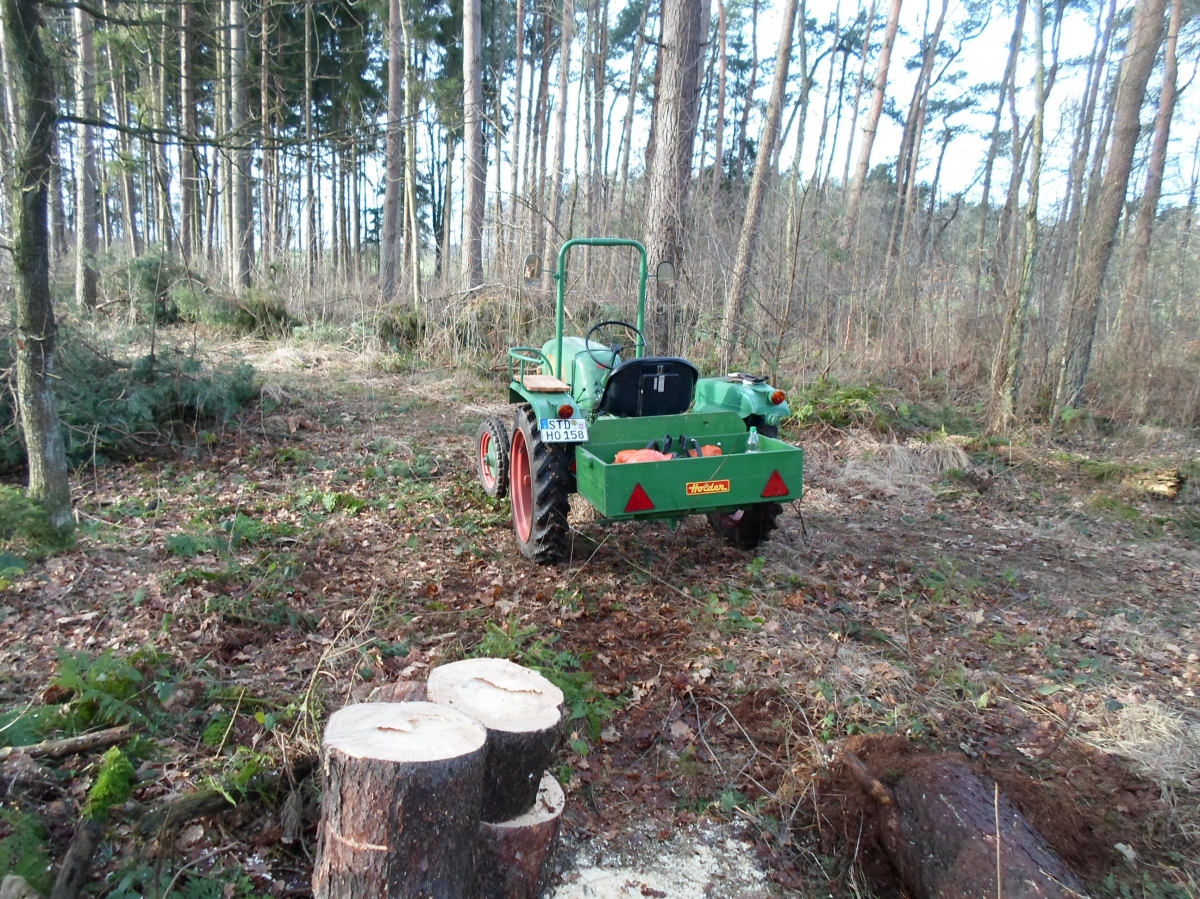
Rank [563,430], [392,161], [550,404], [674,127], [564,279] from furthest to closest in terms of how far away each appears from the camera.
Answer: [392,161] < [674,127] < [564,279] < [550,404] < [563,430]

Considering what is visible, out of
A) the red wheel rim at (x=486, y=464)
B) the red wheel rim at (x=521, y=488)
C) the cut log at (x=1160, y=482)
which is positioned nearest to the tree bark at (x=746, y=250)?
the red wheel rim at (x=486, y=464)

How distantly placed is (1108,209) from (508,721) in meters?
9.61

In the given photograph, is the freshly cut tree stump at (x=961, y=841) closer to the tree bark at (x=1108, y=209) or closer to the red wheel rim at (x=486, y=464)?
the red wheel rim at (x=486, y=464)

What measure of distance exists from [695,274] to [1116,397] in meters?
5.44

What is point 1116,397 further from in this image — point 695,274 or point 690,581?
point 690,581

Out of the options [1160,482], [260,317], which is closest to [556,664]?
[1160,482]

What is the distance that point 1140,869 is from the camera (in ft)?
7.52

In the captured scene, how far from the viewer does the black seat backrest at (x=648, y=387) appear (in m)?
4.71

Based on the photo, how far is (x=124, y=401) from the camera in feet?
19.1

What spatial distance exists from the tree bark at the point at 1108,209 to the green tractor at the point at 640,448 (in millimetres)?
5301

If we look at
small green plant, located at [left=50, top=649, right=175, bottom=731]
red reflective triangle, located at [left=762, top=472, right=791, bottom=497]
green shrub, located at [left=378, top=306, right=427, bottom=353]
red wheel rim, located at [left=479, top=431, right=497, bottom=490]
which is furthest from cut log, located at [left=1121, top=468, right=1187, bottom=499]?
green shrub, located at [left=378, top=306, right=427, bottom=353]

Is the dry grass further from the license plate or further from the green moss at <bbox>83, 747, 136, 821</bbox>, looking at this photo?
the green moss at <bbox>83, 747, 136, 821</bbox>

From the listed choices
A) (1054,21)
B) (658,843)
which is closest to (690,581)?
(658,843)

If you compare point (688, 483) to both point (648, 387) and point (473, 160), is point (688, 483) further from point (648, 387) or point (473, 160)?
point (473, 160)
